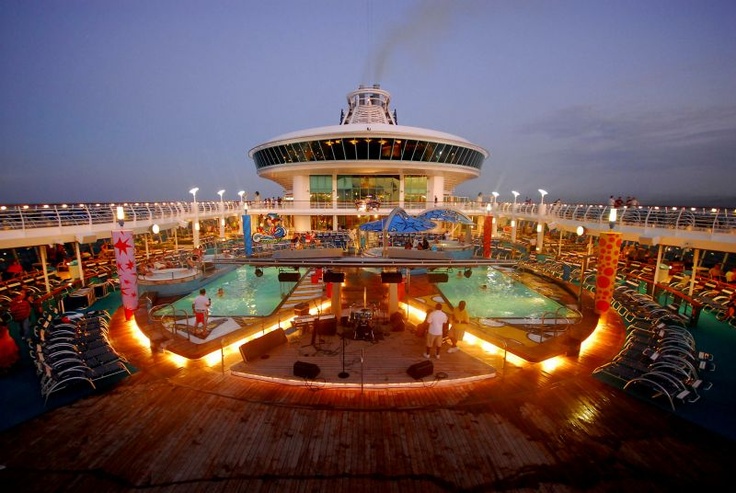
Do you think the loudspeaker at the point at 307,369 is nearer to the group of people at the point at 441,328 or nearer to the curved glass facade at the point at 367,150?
the group of people at the point at 441,328

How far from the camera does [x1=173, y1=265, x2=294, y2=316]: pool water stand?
46.5 ft

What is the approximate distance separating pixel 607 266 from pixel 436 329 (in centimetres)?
629

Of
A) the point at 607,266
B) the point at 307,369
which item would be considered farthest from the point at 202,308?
the point at 607,266

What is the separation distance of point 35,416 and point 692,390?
13.6m

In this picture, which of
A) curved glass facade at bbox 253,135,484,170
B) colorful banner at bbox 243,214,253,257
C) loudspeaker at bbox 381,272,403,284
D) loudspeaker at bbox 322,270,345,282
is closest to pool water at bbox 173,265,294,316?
colorful banner at bbox 243,214,253,257

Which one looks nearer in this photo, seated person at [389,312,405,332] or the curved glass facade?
seated person at [389,312,405,332]

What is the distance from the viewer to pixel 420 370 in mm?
7262

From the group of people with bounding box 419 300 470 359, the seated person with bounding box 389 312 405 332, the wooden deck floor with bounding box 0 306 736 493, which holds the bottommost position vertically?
the wooden deck floor with bounding box 0 306 736 493

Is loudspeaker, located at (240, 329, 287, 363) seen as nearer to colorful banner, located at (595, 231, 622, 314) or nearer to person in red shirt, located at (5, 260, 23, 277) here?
colorful banner, located at (595, 231, 622, 314)

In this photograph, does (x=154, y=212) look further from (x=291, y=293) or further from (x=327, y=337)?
(x=327, y=337)

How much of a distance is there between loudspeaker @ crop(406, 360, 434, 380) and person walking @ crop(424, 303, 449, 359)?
870 millimetres

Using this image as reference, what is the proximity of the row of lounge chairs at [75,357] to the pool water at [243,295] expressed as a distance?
15.9 feet

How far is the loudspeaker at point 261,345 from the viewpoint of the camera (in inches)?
311

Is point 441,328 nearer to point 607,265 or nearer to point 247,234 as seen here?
point 607,265
